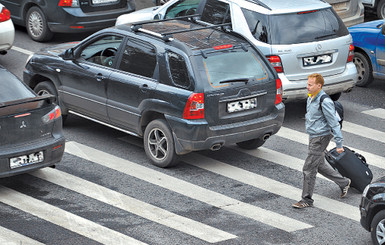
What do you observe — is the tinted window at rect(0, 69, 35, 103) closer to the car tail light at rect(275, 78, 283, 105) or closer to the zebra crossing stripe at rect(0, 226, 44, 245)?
the zebra crossing stripe at rect(0, 226, 44, 245)

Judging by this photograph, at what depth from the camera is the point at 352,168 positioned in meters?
10.0

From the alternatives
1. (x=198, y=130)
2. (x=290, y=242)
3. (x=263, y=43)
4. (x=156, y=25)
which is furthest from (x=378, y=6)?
Result: (x=290, y=242)

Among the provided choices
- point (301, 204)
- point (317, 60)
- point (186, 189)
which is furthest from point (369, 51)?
point (186, 189)

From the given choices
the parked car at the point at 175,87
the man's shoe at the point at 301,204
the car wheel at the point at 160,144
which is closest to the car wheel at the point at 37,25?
the parked car at the point at 175,87

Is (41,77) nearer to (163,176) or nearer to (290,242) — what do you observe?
(163,176)

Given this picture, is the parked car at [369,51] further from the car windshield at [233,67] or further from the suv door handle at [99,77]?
the suv door handle at [99,77]

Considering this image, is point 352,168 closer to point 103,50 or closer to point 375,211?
point 375,211

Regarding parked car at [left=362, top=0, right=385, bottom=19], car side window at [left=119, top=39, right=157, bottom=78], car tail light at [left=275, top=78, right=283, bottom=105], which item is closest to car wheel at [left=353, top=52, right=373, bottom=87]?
car tail light at [left=275, top=78, right=283, bottom=105]

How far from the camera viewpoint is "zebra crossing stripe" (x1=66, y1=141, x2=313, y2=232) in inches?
364

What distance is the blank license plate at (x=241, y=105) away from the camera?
415 inches

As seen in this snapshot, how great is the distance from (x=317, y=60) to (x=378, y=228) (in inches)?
192

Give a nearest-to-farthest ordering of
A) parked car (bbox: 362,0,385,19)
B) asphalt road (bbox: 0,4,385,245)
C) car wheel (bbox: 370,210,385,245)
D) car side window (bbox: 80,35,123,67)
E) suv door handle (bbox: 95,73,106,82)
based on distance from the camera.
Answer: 1. car wheel (bbox: 370,210,385,245)
2. asphalt road (bbox: 0,4,385,245)
3. suv door handle (bbox: 95,73,106,82)
4. car side window (bbox: 80,35,123,67)
5. parked car (bbox: 362,0,385,19)

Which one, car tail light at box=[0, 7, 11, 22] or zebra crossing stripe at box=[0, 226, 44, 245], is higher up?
car tail light at box=[0, 7, 11, 22]

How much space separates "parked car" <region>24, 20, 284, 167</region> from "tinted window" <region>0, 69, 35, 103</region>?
1.40 m
